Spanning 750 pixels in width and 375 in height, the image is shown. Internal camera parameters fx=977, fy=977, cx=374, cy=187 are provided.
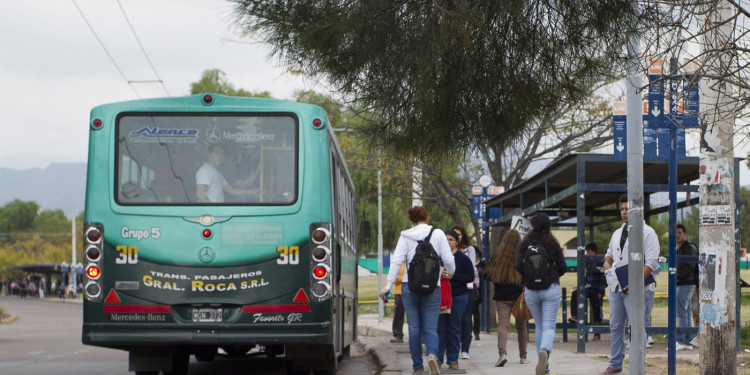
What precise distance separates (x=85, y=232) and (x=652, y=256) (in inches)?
216

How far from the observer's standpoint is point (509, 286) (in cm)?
1134

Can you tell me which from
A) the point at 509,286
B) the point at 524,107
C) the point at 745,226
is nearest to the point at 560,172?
the point at 509,286

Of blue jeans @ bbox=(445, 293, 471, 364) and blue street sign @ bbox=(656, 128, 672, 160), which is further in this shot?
blue jeans @ bbox=(445, 293, 471, 364)

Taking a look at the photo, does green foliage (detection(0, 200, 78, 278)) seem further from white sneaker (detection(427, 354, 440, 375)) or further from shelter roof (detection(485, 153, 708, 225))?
white sneaker (detection(427, 354, 440, 375))

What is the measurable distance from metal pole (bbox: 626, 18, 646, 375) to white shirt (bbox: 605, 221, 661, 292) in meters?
0.39

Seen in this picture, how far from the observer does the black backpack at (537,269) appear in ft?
31.7

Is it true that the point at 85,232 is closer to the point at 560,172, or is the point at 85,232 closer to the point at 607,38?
the point at 607,38

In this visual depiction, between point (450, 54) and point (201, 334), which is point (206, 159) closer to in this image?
point (201, 334)

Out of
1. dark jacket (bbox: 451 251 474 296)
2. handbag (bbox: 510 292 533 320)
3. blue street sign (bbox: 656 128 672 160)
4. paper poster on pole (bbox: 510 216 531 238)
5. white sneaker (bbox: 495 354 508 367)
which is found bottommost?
white sneaker (bbox: 495 354 508 367)

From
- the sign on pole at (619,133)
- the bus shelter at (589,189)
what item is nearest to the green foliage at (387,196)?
the bus shelter at (589,189)

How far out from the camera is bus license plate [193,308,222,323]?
9.26 metres

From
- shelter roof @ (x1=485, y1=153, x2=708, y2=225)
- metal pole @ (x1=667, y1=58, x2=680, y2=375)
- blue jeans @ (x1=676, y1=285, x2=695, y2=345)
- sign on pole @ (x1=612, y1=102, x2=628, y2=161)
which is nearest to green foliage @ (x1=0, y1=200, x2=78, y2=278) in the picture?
shelter roof @ (x1=485, y1=153, x2=708, y2=225)

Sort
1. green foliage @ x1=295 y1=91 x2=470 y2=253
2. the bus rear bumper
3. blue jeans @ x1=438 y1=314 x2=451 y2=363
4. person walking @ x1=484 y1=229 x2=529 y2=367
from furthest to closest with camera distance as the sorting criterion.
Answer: green foliage @ x1=295 y1=91 x2=470 y2=253 → person walking @ x1=484 y1=229 x2=529 y2=367 → blue jeans @ x1=438 y1=314 x2=451 y2=363 → the bus rear bumper

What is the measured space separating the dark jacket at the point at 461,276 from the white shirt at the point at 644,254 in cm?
184
